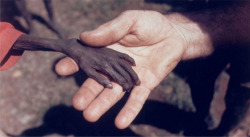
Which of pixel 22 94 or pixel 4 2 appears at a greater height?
pixel 4 2

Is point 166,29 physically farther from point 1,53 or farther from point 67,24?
point 67,24

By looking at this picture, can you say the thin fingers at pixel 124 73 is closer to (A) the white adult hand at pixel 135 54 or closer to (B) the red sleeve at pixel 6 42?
(A) the white adult hand at pixel 135 54

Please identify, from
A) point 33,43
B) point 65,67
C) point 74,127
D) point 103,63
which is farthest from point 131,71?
point 74,127

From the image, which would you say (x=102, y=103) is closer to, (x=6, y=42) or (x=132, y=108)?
(x=132, y=108)

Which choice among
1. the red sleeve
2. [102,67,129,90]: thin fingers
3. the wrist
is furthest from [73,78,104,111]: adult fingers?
the red sleeve

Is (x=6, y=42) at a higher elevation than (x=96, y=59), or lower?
higher

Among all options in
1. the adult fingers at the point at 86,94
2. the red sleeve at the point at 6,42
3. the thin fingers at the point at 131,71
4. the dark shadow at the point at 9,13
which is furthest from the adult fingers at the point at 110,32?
the dark shadow at the point at 9,13

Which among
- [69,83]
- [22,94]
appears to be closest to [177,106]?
[69,83]
